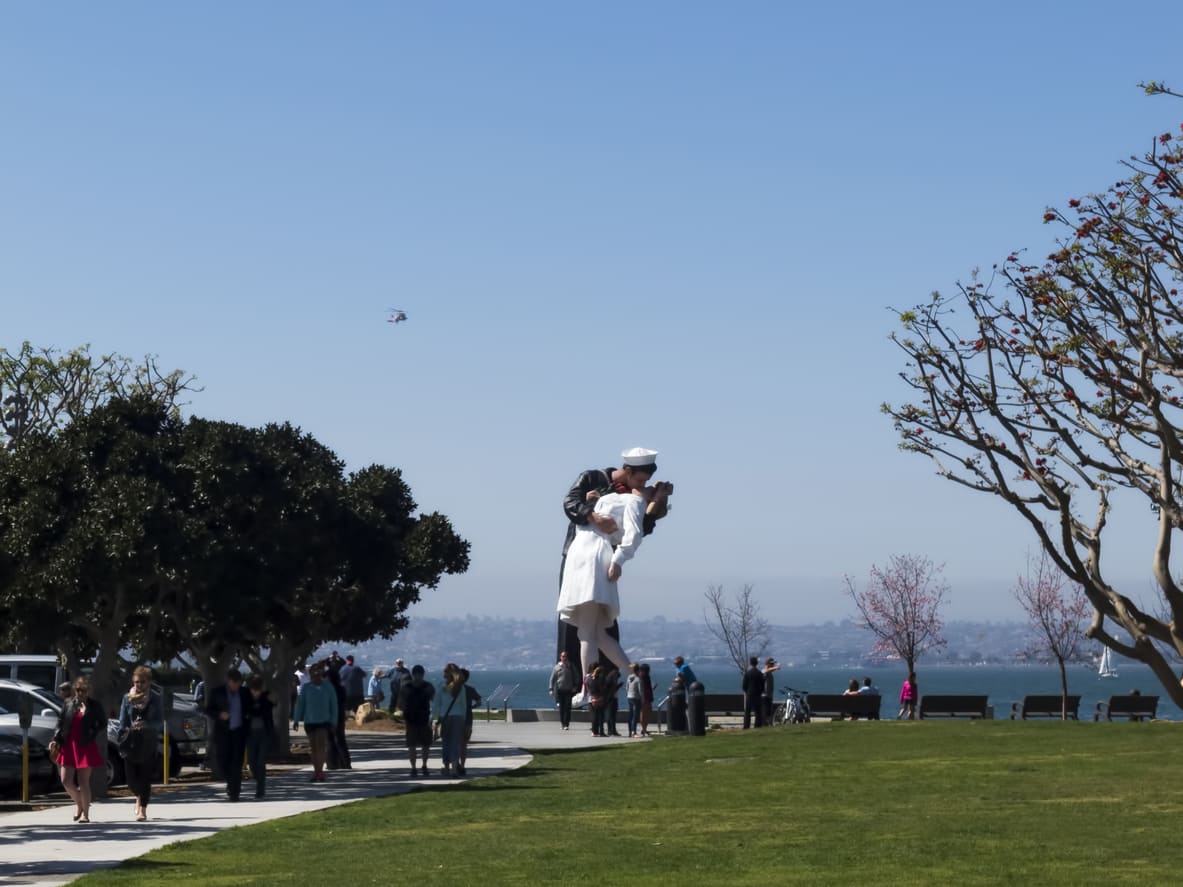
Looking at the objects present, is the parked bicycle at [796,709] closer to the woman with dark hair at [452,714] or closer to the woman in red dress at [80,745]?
the woman with dark hair at [452,714]

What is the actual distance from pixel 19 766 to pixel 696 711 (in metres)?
15.2

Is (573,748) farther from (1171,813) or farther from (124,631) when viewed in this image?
(1171,813)

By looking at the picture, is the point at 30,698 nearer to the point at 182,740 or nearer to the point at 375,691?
the point at 182,740

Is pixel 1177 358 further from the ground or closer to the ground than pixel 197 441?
closer to the ground

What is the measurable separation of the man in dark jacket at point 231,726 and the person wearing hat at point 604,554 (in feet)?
56.3

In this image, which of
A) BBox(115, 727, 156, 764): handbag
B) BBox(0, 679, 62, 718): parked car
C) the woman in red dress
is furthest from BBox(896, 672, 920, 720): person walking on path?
the woman in red dress

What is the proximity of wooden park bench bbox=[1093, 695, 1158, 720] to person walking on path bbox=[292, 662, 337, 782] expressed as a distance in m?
23.4

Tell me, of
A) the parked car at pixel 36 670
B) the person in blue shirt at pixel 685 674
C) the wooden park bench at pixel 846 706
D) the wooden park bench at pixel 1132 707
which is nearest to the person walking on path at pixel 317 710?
the parked car at pixel 36 670

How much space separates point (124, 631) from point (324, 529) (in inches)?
171

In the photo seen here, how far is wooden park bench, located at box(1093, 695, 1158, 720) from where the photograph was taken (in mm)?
44500

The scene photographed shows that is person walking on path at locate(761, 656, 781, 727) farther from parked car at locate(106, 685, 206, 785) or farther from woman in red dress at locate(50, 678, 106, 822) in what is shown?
woman in red dress at locate(50, 678, 106, 822)

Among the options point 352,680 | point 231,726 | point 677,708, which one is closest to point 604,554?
point 677,708

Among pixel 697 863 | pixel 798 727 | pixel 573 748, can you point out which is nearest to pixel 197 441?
pixel 573 748

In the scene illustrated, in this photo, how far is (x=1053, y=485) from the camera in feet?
34.1
